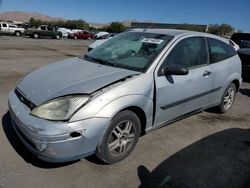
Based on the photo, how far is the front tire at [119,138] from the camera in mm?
3109

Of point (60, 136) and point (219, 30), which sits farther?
point (219, 30)

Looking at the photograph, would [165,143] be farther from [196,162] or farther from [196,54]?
[196,54]

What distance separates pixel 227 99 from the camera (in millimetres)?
5414

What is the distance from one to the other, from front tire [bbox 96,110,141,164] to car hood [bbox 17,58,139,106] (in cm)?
46

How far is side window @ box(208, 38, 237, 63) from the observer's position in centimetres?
464

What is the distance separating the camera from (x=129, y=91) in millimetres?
3209

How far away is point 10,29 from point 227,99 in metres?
34.9

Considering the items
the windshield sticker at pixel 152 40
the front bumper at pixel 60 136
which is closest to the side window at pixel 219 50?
the windshield sticker at pixel 152 40

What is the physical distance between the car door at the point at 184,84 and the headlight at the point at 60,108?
112 cm

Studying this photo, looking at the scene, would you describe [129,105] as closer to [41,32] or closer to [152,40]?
[152,40]

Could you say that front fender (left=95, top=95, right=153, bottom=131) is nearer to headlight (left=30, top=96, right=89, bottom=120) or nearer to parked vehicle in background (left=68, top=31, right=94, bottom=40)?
headlight (left=30, top=96, right=89, bottom=120)

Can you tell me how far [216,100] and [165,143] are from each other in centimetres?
153

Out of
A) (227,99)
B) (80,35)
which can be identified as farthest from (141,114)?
(80,35)

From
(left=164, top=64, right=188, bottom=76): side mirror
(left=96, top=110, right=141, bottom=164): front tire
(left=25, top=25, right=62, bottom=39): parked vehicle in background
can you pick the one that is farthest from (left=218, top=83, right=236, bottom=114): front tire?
(left=25, top=25, right=62, bottom=39): parked vehicle in background
